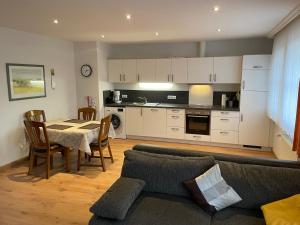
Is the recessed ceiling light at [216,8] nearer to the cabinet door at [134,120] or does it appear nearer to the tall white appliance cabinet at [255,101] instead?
the tall white appliance cabinet at [255,101]

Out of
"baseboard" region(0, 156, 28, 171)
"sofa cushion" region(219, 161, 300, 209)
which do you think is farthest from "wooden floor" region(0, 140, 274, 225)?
"sofa cushion" region(219, 161, 300, 209)

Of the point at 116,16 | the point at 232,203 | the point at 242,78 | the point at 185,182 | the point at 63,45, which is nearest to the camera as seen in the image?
the point at 232,203

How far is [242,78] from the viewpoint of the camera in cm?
507

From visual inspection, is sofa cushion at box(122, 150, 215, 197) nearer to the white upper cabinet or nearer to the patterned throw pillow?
the patterned throw pillow

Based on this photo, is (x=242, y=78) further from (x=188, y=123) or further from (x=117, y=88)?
(x=117, y=88)

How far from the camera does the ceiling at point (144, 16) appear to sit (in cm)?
272

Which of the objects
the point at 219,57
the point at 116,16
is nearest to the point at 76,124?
the point at 116,16

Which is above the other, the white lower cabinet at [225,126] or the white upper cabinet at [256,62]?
the white upper cabinet at [256,62]

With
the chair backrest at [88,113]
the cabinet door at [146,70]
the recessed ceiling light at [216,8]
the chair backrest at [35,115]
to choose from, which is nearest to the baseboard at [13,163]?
the chair backrest at [35,115]

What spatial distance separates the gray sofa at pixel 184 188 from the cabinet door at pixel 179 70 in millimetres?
3338

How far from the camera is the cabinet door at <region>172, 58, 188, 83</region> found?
5.63 m

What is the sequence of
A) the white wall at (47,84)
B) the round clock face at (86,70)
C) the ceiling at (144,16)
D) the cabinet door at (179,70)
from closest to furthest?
the ceiling at (144,16), the white wall at (47,84), the cabinet door at (179,70), the round clock face at (86,70)

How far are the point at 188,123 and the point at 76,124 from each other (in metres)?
2.56

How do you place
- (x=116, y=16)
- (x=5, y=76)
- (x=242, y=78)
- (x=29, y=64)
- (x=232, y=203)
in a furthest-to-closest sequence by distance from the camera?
(x=242, y=78) → (x=29, y=64) → (x=5, y=76) → (x=116, y=16) → (x=232, y=203)
